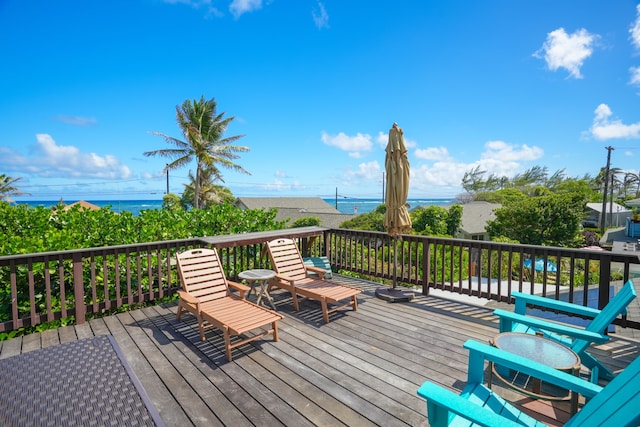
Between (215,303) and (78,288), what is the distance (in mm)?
1920

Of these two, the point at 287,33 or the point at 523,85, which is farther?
the point at 523,85

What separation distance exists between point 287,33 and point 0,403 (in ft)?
50.7

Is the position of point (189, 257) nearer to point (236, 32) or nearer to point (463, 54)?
point (236, 32)

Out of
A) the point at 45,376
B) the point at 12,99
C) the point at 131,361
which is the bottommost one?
the point at 131,361

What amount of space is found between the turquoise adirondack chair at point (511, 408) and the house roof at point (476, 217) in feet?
109

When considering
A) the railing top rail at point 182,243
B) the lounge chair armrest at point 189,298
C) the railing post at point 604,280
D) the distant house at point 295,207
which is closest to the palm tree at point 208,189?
the distant house at point 295,207

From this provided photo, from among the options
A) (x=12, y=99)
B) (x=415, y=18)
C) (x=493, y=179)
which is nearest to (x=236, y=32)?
(x=415, y=18)

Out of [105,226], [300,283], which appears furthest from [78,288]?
[300,283]

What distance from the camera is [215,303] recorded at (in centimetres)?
391

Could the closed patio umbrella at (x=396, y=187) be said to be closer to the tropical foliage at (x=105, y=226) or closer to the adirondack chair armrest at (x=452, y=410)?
the tropical foliage at (x=105, y=226)

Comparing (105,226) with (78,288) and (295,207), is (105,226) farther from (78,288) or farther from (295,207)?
(295,207)

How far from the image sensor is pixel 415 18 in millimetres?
10219

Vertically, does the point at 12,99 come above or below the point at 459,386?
above

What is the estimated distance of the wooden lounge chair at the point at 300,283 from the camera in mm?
4250
